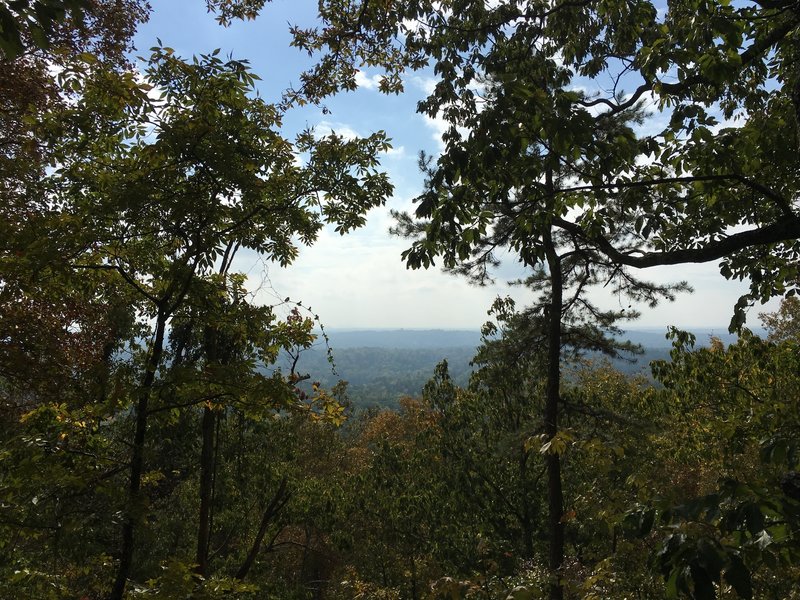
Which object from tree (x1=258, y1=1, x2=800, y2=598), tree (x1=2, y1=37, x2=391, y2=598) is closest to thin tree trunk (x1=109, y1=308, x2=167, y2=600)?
tree (x1=2, y1=37, x2=391, y2=598)

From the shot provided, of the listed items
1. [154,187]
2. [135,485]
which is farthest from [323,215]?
[135,485]

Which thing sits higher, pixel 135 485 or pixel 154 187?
pixel 154 187

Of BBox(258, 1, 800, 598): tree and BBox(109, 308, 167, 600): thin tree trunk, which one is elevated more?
BBox(258, 1, 800, 598): tree

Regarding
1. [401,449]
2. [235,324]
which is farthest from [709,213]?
[401,449]

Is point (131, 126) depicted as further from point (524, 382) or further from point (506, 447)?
point (524, 382)

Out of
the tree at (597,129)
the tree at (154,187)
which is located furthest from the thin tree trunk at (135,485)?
the tree at (597,129)

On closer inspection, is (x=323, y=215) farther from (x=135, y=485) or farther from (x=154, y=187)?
(x=135, y=485)

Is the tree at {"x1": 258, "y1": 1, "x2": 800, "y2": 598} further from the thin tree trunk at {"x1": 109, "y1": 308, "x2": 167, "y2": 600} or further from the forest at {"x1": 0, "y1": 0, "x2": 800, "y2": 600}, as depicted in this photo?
the thin tree trunk at {"x1": 109, "y1": 308, "x2": 167, "y2": 600}

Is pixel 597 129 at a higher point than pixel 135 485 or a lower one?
higher

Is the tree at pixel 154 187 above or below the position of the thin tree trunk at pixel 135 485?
above

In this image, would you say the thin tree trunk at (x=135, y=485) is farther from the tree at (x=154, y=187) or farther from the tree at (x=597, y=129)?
the tree at (x=597, y=129)

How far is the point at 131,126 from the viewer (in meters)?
3.85

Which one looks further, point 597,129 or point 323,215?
point 323,215

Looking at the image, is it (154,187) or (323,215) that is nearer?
(154,187)
